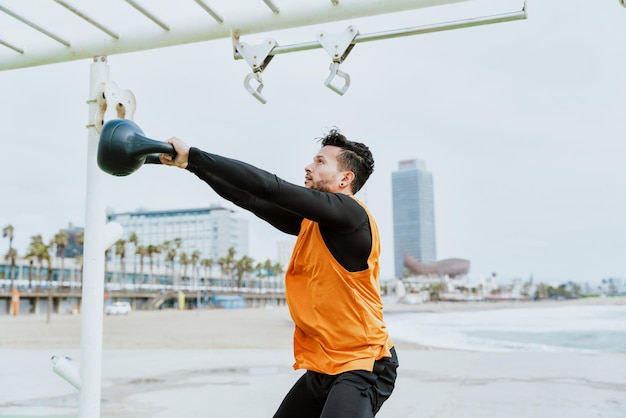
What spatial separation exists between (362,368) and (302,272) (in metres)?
0.45

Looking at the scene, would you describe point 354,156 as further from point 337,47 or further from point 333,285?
point 337,47

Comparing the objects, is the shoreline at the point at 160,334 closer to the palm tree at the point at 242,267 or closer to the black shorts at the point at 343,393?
the black shorts at the point at 343,393

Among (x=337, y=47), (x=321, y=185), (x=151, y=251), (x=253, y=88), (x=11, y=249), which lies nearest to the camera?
(x=321, y=185)

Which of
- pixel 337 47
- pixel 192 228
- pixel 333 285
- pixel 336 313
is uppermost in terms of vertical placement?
pixel 192 228

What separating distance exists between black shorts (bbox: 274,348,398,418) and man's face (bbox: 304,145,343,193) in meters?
0.73

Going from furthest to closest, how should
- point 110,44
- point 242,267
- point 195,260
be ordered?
point 242,267
point 195,260
point 110,44

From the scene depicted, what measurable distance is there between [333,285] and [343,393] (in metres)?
0.40

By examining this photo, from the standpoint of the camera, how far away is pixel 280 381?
29.0 ft

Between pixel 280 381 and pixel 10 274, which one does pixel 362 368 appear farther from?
pixel 10 274

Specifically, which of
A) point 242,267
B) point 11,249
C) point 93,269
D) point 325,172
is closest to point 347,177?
point 325,172

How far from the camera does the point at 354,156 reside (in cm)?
265

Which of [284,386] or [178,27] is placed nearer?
[178,27]

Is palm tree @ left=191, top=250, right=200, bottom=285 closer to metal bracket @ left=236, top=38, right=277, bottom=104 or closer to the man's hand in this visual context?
metal bracket @ left=236, top=38, right=277, bottom=104

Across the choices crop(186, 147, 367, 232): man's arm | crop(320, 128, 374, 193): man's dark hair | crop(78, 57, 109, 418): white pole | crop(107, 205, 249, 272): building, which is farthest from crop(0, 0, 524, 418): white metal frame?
crop(107, 205, 249, 272): building
